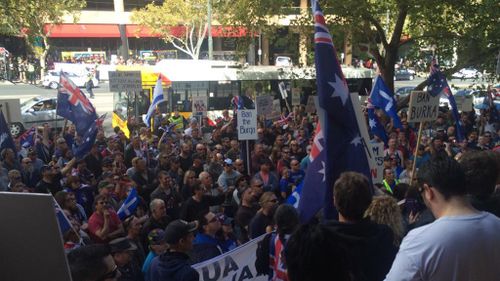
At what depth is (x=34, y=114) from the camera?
2258 cm

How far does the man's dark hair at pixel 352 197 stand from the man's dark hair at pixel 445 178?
43 cm

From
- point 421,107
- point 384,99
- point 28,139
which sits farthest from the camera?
point 28,139

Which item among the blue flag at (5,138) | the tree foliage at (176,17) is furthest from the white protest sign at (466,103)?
the tree foliage at (176,17)

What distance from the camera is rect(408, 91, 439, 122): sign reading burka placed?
28.5 feet

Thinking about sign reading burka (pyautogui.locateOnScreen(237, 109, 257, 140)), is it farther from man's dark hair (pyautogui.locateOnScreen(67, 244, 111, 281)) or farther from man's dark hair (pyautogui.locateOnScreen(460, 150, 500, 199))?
man's dark hair (pyautogui.locateOnScreen(67, 244, 111, 281))

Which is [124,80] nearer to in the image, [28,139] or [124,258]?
[28,139]

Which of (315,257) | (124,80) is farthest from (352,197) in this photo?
(124,80)

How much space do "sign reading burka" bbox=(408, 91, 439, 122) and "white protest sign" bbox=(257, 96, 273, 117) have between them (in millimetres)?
5745

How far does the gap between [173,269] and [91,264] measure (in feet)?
3.40

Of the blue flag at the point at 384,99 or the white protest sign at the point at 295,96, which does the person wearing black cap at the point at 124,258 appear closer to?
the blue flag at the point at 384,99

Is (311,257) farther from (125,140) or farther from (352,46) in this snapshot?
(352,46)

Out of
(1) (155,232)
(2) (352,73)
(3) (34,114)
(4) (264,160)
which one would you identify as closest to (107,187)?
(1) (155,232)

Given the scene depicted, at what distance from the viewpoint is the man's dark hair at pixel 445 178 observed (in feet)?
8.27

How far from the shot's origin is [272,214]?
5.64 meters
